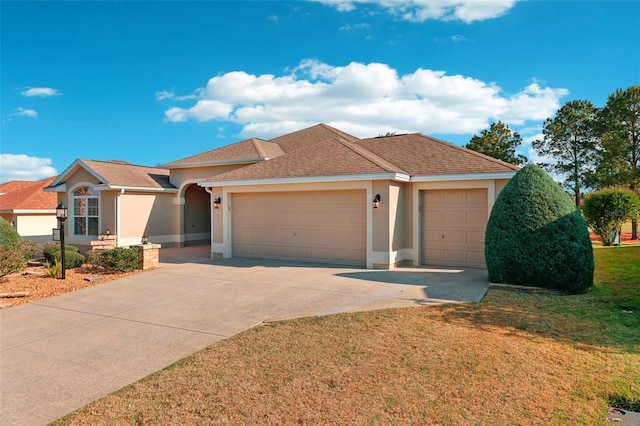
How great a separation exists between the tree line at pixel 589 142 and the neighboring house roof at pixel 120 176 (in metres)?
26.4

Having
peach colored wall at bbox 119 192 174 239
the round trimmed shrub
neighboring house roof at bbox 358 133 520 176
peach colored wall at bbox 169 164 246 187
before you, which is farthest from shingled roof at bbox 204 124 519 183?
peach colored wall at bbox 119 192 174 239

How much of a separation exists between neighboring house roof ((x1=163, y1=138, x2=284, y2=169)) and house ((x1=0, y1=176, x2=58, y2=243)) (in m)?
12.7

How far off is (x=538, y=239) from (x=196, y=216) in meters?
16.4

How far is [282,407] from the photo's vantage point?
3.82m

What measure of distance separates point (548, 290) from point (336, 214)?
6573 millimetres

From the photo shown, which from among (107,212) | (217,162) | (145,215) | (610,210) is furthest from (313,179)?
(610,210)

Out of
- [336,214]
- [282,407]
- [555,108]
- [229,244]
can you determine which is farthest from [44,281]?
[555,108]

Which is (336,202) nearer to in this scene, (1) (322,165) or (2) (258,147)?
(1) (322,165)

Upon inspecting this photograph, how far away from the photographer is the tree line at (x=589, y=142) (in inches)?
1007

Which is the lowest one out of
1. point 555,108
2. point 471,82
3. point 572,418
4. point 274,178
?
point 572,418

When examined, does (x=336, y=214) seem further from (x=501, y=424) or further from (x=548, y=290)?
(x=501, y=424)

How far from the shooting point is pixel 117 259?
11516mm

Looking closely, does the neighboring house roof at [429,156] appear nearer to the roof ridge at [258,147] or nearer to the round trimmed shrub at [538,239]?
the round trimmed shrub at [538,239]

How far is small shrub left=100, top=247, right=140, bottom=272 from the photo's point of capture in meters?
11.5
